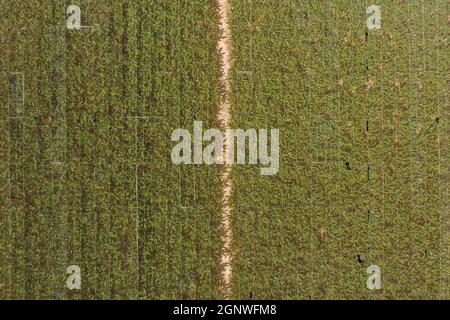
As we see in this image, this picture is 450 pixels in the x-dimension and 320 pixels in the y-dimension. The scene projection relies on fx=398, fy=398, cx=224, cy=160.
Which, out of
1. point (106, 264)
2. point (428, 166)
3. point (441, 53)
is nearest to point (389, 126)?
point (428, 166)

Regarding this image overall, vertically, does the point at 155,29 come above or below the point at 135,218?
above

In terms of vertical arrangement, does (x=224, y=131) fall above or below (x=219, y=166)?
above

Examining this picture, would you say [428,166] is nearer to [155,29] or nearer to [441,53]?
[441,53]
